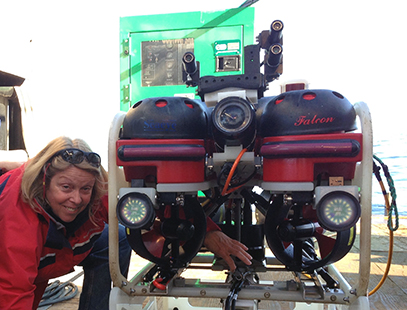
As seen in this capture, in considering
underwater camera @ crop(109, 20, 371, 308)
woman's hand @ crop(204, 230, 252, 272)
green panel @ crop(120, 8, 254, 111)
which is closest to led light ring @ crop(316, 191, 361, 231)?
underwater camera @ crop(109, 20, 371, 308)

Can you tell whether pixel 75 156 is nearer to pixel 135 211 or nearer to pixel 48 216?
pixel 48 216

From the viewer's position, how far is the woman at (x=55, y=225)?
0.98 metres

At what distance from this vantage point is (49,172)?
1.19 meters

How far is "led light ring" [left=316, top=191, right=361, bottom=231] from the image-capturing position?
82cm

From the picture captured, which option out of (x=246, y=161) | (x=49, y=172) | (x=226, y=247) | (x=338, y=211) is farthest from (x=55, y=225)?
(x=338, y=211)

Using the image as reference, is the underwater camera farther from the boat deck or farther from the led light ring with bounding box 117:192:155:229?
the boat deck

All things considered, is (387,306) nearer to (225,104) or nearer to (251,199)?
(251,199)

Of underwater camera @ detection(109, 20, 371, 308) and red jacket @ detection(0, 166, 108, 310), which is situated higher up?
underwater camera @ detection(109, 20, 371, 308)

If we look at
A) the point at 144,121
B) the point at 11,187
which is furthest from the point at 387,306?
the point at 11,187

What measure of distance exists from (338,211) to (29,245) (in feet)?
3.18

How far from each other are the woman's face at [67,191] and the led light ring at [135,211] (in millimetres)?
343

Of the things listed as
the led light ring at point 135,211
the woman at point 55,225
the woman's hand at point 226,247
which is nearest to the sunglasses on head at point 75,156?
the woman at point 55,225

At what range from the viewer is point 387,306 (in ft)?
5.32

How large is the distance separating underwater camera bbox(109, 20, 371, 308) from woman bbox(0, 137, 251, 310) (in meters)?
0.19
